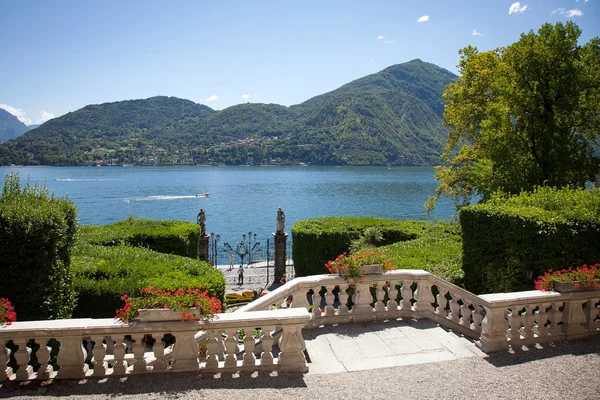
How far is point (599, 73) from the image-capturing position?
14.9 m

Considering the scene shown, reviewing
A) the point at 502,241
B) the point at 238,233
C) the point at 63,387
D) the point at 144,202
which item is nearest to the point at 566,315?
the point at 502,241

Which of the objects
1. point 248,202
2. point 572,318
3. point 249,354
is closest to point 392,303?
point 572,318

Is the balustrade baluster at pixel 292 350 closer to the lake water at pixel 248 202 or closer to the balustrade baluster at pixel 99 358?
the balustrade baluster at pixel 99 358

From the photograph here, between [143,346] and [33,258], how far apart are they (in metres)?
2.89

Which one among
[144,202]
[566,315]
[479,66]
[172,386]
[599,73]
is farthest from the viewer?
[144,202]

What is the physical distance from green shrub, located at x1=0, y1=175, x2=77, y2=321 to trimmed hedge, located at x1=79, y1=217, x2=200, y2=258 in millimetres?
7695

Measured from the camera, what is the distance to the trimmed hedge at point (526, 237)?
7.75 m

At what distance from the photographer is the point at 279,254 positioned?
22.4 metres

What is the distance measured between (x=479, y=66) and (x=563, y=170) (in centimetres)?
900

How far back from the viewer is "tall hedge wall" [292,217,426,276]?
18811 millimetres

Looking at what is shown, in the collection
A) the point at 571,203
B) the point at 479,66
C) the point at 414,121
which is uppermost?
the point at 414,121

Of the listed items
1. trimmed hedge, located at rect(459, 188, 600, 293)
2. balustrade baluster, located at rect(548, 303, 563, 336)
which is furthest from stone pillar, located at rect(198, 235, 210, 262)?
balustrade baluster, located at rect(548, 303, 563, 336)

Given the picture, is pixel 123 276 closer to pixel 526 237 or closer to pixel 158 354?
pixel 158 354

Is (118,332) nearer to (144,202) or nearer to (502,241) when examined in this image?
(502,241)
